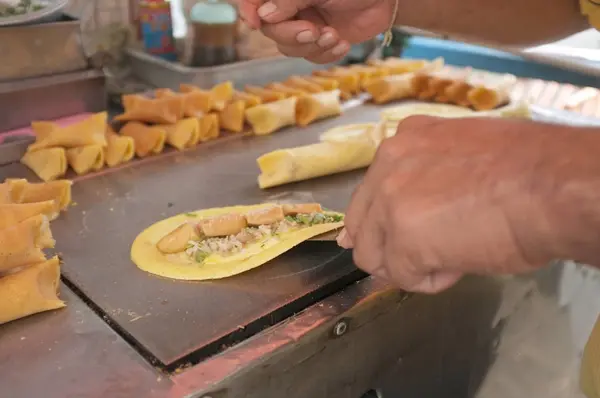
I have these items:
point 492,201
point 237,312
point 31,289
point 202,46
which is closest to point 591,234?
point 492,201

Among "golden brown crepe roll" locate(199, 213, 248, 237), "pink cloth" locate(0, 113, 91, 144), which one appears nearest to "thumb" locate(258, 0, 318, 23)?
"golden brown crepe roll" locate(199, 213, 248, 237)

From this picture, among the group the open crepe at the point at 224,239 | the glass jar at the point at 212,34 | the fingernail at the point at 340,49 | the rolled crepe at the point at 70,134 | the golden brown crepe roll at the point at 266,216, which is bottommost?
the open crepe at the point at 224,239

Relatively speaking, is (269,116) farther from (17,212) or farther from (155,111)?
(17,212)

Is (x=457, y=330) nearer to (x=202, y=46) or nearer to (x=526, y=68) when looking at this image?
(x=526, y=68)

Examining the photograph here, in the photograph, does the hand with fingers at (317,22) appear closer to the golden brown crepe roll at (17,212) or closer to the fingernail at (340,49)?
the fingernail at (340,49)

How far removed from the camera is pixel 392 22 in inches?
41.5

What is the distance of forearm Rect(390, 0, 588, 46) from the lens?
40.4 inches

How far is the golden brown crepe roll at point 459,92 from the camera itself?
5.41 ft

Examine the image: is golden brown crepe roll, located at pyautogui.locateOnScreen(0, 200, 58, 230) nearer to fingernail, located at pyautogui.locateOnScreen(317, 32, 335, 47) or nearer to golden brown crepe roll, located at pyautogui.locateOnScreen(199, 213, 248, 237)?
golden brown crepe roll, located at pyautogui.locateOnScreen(199, 213, 248, 237)

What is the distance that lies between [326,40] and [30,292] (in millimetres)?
587

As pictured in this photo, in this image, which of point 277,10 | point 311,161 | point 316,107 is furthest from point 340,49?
point 316,107

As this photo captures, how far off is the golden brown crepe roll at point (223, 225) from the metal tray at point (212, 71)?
0.76 m

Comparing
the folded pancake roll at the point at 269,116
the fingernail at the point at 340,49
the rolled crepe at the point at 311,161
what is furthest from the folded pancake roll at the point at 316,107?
the fingernail at the point at 340,49

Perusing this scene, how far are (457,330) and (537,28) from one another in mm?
553
